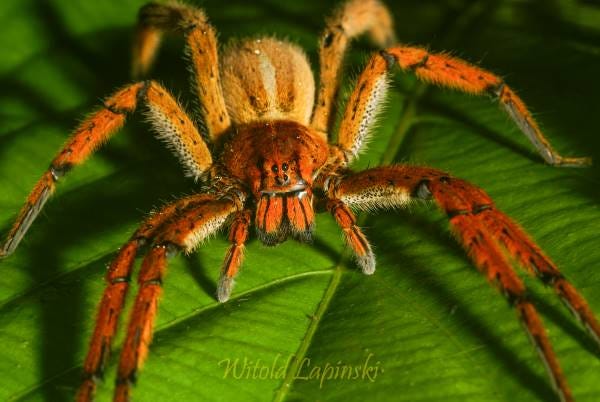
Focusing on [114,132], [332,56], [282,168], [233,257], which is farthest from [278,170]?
[332,56]

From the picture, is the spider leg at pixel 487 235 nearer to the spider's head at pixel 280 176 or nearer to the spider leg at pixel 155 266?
the spider's head at pixel 280 176

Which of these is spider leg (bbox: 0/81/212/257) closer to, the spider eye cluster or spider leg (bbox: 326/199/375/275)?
the spider eye cluster

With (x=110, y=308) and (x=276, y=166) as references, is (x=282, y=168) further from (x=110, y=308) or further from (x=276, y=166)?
(x=110, y=308)

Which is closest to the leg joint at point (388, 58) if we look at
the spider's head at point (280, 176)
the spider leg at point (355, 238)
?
the spider's head at point (280, 176)

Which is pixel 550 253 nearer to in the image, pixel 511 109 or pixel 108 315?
pixel 511 109

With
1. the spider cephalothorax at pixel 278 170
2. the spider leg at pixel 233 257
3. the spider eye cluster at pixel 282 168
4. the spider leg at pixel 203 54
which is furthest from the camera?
the spider leg at pixel 203 54

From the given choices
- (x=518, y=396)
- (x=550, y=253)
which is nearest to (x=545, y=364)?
(x=518, y=396)
